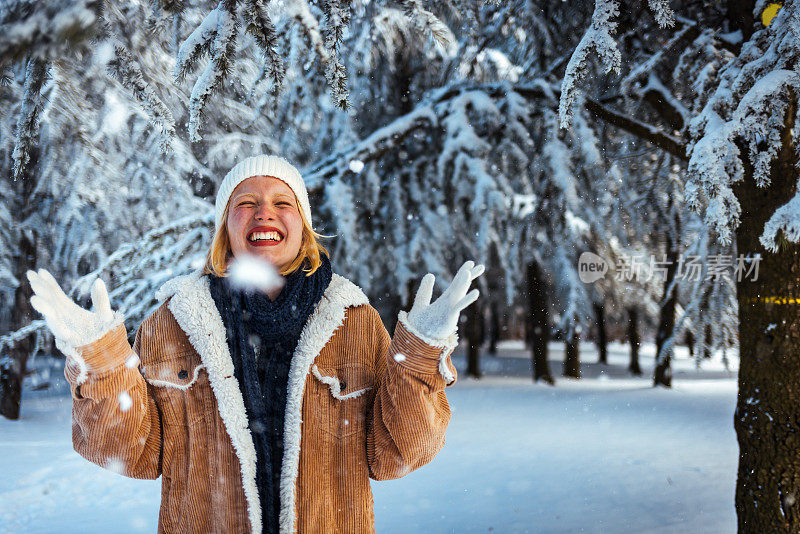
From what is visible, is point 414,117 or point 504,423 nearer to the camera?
point 414,117

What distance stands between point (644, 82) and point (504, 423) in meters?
6.06

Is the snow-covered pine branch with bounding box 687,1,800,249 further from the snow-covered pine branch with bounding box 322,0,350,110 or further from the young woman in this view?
the young woman

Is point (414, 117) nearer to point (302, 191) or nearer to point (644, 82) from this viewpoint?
point (644, 82)

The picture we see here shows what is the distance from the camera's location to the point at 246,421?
172cm

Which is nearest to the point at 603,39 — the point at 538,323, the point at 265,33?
the point at 265,33

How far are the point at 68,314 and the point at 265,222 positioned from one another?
60 centimetres

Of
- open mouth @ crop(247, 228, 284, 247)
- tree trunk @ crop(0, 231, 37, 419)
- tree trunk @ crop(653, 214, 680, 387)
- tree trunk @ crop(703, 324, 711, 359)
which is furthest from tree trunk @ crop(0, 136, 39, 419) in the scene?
tree trunk @ crop(653, 214, 680, 387)

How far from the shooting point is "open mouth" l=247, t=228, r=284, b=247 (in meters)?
1.76

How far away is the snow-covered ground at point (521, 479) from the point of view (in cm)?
510

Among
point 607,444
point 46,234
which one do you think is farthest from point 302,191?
point 46,234

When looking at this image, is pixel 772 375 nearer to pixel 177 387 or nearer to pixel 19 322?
pixel 177 387

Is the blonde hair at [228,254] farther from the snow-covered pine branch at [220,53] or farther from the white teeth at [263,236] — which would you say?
the snow-covered pine branch at [220,53]

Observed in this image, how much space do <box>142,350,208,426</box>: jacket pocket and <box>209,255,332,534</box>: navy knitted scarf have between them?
0.13 metres

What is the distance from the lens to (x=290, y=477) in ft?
5.57
